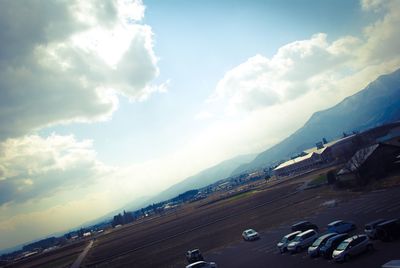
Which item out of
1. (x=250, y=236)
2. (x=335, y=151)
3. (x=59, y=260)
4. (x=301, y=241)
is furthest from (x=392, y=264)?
(x=335, y=151)

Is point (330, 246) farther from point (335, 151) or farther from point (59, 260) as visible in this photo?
point (335, 151)

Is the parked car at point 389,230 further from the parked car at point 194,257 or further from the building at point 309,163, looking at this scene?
the building at point 309,163

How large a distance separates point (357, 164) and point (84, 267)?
56372 mm

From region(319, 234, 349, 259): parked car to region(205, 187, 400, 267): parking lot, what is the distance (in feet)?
1.83

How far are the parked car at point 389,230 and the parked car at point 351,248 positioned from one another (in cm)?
186

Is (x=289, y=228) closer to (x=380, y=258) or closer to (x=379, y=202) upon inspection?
(x=379, y=202)

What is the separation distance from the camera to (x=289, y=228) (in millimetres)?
43531

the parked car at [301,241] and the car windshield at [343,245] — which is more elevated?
the car windshield at [343,245]

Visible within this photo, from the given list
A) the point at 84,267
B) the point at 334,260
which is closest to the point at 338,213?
the point at 334,260

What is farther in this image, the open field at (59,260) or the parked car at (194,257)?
the open field at (59,260)

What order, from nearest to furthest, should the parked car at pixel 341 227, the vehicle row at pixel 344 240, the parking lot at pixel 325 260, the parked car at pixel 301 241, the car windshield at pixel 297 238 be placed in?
the parking lot at pixel 325 260 < the vehicle row at pixel 344 240 < the parked car at pixel 301 241 < the parked car at pixel 341 227 < the car windshield at pixel 297 238

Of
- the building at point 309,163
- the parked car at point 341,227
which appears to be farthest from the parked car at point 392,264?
the building at point 309,163

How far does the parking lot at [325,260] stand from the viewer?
77.4 ft

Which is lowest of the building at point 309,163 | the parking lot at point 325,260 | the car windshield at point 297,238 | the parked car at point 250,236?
the parking lot at point 325,260
